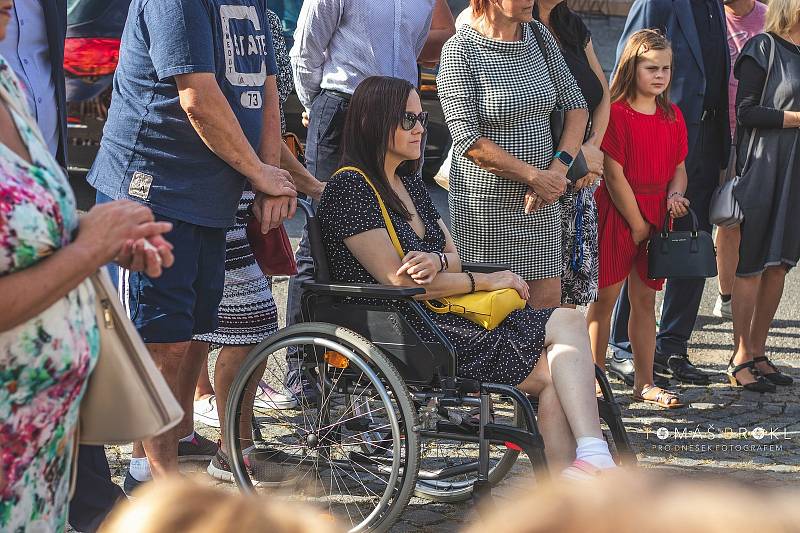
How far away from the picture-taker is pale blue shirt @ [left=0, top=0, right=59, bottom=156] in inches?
126

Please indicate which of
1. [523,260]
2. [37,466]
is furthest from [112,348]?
[523,260]

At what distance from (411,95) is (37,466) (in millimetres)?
2337

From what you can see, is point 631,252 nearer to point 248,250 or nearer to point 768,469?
point 768,469

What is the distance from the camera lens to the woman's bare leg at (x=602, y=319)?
17.2ft

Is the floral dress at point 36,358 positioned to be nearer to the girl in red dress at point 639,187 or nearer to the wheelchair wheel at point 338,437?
the wheelchair wheel at point 338,437

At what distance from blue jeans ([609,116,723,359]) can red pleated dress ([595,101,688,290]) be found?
0.50 m

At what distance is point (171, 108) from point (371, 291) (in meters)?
0.86

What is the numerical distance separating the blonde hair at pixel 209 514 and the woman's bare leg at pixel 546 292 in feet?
12.6

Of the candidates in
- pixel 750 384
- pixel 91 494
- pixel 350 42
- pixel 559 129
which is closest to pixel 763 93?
pixel 559 129

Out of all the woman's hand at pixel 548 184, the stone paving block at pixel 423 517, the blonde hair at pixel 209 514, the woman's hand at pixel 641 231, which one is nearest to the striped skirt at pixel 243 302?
the stone paving block at pixel 423 517

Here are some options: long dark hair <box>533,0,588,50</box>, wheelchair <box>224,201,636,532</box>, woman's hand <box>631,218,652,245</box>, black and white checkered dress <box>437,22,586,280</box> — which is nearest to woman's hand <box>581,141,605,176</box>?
black and white checkered dress <box>437,22,586,280</box>

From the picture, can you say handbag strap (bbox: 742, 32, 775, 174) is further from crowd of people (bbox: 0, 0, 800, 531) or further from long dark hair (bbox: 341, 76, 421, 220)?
long dark hair (bbox: 341, 76, 421, 220)

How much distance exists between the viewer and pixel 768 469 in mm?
4500

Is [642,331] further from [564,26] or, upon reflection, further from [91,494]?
[91,494]
